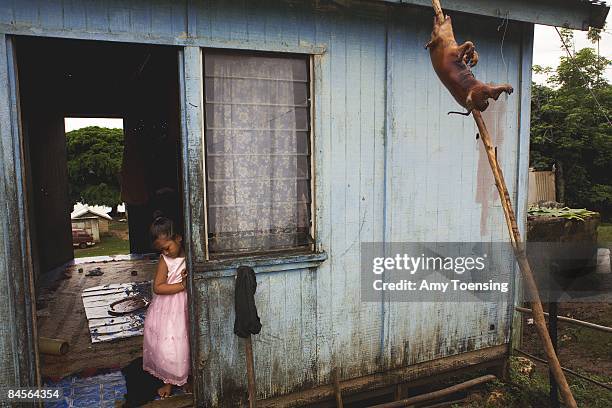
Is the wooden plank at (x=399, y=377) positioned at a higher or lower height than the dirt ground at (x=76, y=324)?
lower

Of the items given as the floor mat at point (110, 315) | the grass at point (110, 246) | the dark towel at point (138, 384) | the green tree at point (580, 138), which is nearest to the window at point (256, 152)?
the dark towel at point (138, 384)

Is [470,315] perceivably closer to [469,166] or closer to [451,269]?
[451,269]

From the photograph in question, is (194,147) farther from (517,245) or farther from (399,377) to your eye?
(399,377)

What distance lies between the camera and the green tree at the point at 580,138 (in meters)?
17.0

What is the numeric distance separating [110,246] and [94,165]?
4303mm

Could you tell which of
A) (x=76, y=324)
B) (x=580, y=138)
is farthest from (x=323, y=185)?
(x=580, y=138)

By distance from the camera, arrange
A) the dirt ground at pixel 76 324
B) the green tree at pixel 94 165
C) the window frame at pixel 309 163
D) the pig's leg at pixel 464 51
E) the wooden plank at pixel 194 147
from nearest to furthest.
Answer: the pig's leg at pixel 464 51
the wooden plank at pixel 194 147
the window frame at pixel 309 163
the dirt ground at pixel 76 324
the green tree at pixel 94 165

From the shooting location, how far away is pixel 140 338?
15.4 ft

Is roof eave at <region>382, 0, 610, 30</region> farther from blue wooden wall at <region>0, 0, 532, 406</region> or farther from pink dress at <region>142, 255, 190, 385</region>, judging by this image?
pink dress at <region>142, 255, 190, 385</region>

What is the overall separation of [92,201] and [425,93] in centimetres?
1527

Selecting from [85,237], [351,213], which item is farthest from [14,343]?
[85,237]

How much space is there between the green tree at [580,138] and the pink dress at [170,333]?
17129mm

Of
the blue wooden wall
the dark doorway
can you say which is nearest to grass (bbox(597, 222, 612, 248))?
the blue wooden wall

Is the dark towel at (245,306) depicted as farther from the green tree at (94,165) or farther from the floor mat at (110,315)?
the green tree at (94,165)
